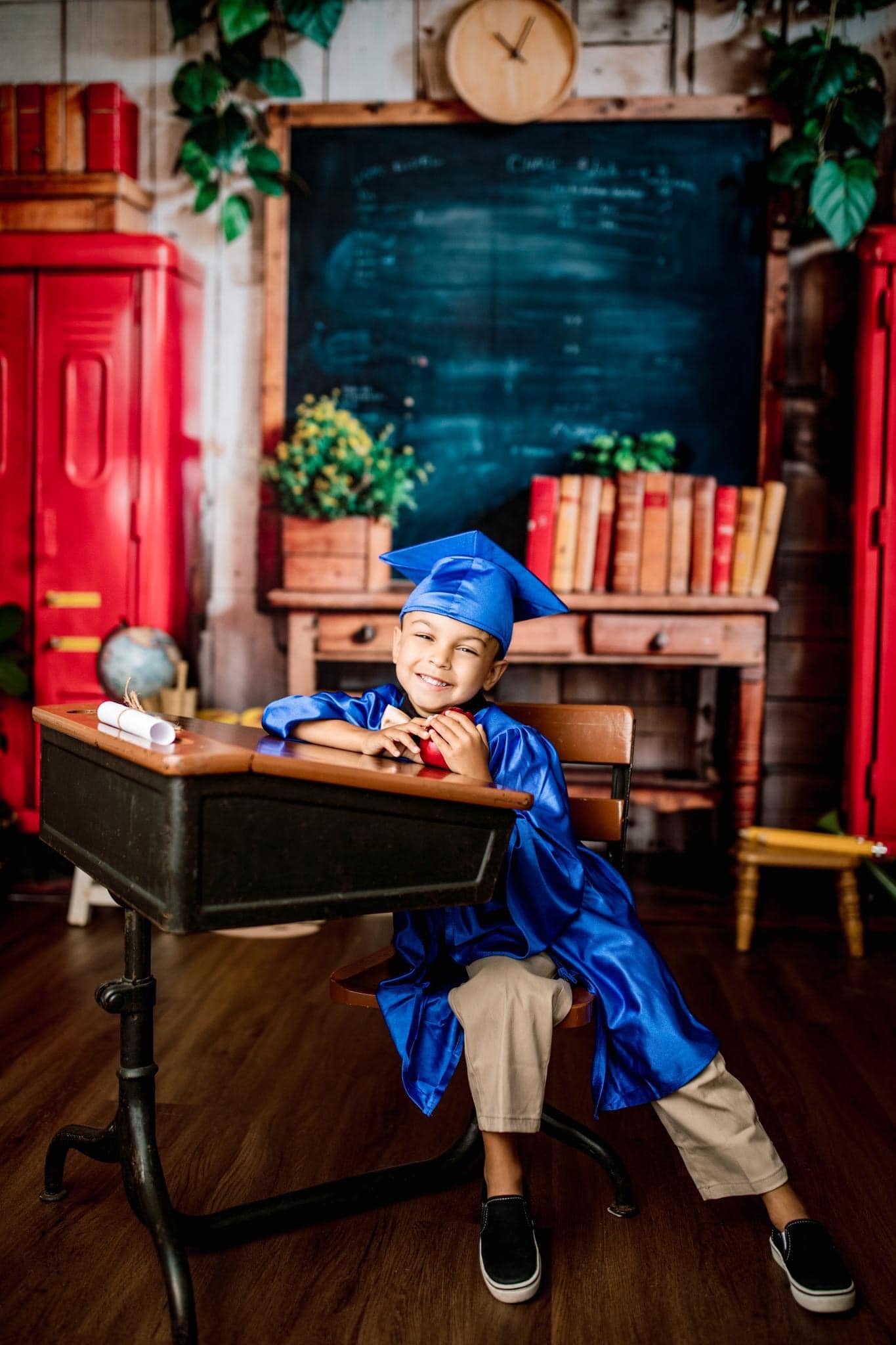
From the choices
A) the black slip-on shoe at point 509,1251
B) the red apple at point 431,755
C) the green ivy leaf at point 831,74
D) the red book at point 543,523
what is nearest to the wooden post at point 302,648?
the red book at point 543,523

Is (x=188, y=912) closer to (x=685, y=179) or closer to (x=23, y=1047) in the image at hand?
(x=23, y=1047)

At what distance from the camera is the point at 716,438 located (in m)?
3.54

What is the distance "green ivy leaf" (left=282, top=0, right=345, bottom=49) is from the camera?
3.43 meters

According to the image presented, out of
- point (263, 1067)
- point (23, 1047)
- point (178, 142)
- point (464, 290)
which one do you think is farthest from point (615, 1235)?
point (178, 142)

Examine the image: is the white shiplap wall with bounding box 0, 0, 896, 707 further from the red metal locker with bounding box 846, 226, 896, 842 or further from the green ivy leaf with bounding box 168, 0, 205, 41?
the red metal locker with bounding box 846, 226, 896, 842

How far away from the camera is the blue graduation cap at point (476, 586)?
162 cm

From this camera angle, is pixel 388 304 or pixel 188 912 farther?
pixel 388 304

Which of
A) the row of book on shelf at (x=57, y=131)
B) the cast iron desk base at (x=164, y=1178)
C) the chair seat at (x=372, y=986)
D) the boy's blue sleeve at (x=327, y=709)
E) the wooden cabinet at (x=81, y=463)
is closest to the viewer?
the cast iron desk base at (x=164, y=1178)

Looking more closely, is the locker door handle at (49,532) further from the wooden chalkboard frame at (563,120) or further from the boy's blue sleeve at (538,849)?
the boy's blue sleeve at (538,849)

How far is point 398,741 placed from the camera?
1.42 m

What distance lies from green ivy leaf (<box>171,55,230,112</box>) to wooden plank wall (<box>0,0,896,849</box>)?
0.20m

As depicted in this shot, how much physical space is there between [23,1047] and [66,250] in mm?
2309

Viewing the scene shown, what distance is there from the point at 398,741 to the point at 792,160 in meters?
2.73

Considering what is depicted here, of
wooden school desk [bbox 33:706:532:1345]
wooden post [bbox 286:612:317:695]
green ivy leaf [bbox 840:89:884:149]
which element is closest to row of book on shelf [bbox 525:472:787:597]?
wooden post [bbox 286:612:317:695]
